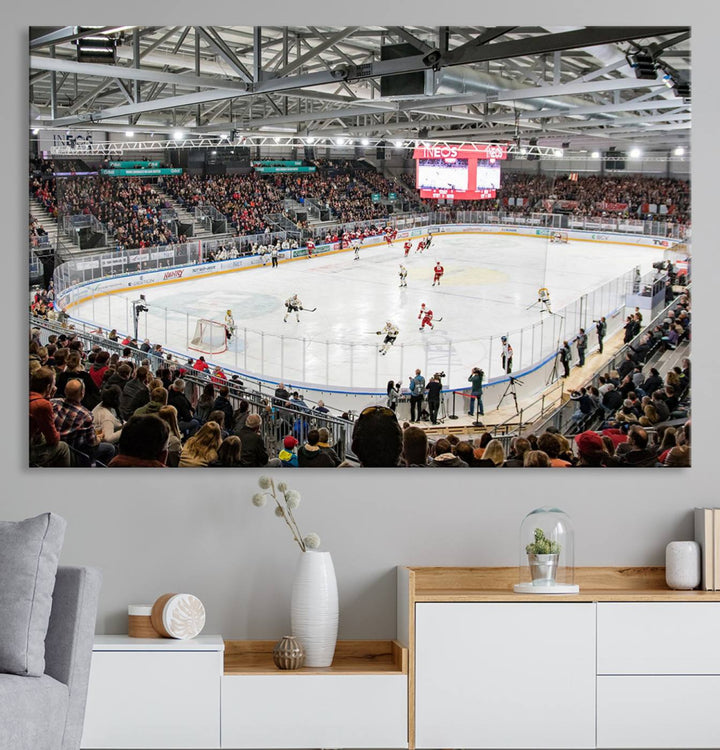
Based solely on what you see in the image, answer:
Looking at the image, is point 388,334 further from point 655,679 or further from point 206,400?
point 655,679

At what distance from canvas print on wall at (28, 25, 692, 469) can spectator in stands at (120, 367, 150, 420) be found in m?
0.01

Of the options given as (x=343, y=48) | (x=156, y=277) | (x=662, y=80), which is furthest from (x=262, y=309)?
(x=662, y=80)

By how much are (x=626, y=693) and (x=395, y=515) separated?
3.62 ft

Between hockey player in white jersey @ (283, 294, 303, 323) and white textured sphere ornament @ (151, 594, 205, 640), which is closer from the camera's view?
white textured sphere ornament @ (151, 594, 205, 640)

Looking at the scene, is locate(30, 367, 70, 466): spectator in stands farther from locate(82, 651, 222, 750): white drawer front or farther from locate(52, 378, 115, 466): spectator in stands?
locate(82, 651, 222, 750): white drawer front

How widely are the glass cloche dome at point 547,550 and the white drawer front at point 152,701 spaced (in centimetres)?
124

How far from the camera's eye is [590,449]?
4.17m

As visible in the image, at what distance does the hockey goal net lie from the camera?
4086 mm

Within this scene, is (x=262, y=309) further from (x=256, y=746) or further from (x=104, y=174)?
(x=256, y=746)

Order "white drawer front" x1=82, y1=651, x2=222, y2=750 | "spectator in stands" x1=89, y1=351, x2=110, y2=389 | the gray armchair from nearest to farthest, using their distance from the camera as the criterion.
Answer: the gray armchair
"white drawer front" x1=82, y1=651, x2=222, y2=750
"spectator in stands" x1=89, y1=351, x2=110, y2=389

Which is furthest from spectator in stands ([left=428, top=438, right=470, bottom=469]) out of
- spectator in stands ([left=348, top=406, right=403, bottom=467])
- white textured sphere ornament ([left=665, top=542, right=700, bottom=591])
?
white textured sphere ornament ([left=665, top=542, right=700, bottom=591])

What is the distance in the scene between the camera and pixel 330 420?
13.5 ft

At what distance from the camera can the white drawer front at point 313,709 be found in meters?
3.69

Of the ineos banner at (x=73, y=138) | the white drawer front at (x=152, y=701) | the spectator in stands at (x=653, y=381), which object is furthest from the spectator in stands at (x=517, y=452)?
the ineos banner at (x=73, y=138)
